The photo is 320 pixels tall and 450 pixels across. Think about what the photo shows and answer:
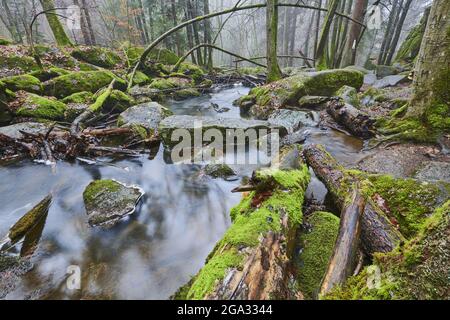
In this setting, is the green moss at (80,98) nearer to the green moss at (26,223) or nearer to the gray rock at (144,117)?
the gray rock at (144,117)

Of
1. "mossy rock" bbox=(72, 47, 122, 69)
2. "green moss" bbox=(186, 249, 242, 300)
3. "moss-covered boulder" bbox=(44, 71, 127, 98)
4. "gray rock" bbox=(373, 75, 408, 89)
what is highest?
"mossy rock" bbox=(72, 47, 122, 69)

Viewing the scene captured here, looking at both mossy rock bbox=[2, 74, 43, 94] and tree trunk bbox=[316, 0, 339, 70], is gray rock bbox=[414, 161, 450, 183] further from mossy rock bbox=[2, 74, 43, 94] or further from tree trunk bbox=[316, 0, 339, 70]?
mossy rock bbox=[2, 74, 43, 94]

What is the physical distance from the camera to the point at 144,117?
7266 mm

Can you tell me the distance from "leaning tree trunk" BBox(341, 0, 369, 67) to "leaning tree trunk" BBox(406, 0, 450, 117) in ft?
29.5

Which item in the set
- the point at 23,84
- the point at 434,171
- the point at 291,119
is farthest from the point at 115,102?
the point at 434,171

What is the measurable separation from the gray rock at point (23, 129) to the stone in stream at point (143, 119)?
1.81 metres

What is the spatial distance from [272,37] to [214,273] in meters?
9.49

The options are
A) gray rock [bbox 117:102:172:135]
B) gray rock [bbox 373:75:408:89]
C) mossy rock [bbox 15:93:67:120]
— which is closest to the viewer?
gray rock [bbox 117:102:172:135]

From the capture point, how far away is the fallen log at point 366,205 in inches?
86.5

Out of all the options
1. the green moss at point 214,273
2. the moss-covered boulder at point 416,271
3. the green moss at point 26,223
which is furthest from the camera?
the green moss at point 26,223

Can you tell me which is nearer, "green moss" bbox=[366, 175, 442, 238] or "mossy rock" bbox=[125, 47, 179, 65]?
"green moss" bbox=[366, 175, 442, 238]

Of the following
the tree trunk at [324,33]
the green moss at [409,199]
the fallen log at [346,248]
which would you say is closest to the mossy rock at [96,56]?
the tree trunk at [324,33]

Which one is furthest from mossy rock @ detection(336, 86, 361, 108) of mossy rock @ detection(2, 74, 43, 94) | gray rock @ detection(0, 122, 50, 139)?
mossy rock @ detection(2, 74, 43, 94)

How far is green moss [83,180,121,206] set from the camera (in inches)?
157
